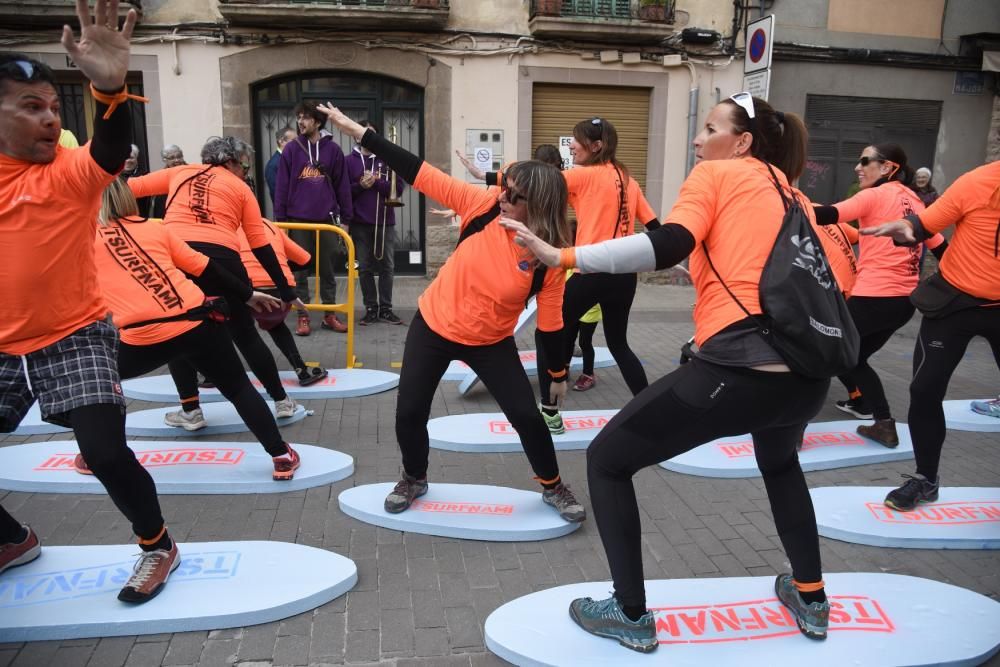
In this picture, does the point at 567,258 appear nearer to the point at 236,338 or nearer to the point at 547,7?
the point at 236,338

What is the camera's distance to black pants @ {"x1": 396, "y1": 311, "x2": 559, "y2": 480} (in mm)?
3271

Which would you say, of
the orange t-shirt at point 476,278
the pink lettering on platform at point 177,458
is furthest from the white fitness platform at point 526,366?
the orange t-shirt at point 476,278

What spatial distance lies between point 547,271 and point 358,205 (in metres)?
5.34

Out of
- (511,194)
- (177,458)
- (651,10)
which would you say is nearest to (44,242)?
(511,194)

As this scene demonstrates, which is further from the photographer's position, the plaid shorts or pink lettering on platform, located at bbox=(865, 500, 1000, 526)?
pink lettering on platform, located at bbox=(865, 500, 1000, 526)

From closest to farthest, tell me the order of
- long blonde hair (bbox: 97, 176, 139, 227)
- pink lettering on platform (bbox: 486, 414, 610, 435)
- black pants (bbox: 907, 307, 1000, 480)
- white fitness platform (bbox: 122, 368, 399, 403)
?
black pants (bbox: 907, 307, 1000, 480) → long blonde hair (bbox: 97, 176, 139, 227) → pink lettering on platform (bbox: 486, 414, 610, 435) → white fitness platform (bbox: 122, 368, 399, 403)

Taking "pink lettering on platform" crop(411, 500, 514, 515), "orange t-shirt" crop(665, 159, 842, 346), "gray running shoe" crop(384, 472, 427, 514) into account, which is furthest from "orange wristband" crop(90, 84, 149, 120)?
"pink lettering on platform" crop(411, 500, 514, 515)

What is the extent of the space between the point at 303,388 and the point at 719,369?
4.10 meters

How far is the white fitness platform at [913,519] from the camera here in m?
3.41

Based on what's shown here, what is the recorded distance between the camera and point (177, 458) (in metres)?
4.11

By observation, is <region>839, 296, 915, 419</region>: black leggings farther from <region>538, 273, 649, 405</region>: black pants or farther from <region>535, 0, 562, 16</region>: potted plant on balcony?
<region>535, 0, 562, 16</region>: potted plant on balcony

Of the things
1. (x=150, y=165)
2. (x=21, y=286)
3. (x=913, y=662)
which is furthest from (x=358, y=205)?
(x=913, y=662)

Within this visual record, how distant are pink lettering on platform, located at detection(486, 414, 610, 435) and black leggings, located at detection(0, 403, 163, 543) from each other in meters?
2.40

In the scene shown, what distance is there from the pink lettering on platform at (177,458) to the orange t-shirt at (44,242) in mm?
1659
